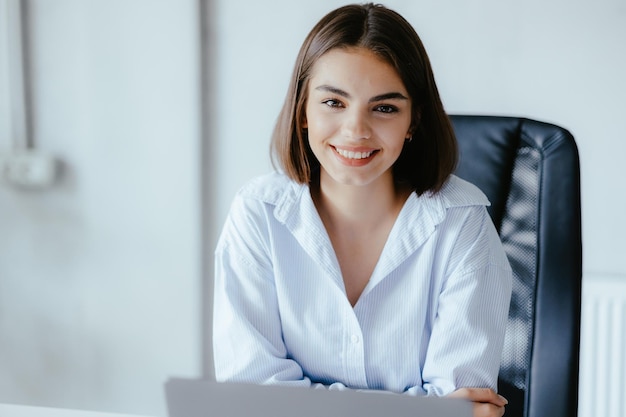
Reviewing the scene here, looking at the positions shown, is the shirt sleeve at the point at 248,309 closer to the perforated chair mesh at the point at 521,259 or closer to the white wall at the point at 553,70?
the perforated chair mesh at the point at 521,259

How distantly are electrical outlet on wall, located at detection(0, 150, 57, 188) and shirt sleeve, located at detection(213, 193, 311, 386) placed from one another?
1032 mm

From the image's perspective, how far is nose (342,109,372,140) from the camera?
1.10m

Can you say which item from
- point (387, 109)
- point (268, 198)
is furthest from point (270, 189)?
point (387, 109)

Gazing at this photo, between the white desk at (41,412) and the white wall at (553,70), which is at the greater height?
the white wall at (553,70)

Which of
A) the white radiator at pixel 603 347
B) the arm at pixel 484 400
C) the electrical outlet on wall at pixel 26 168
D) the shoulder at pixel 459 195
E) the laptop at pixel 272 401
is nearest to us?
the laptop at pixel 272 401

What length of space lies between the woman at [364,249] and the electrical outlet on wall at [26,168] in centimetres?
103

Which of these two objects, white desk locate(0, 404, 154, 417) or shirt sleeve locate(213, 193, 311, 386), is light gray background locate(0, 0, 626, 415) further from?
white desk locate(0, 404, 154, 417)

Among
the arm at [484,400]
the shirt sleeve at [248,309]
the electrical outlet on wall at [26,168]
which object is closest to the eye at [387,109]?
the shirt sleeve at [248,309]

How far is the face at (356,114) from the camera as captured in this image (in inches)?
43.3

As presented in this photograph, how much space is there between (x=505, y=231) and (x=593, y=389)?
858mm

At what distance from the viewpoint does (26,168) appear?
207cm

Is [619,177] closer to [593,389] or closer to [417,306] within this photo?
[593,389]

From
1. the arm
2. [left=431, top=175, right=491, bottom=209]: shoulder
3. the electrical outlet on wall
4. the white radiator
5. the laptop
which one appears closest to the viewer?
the laptop

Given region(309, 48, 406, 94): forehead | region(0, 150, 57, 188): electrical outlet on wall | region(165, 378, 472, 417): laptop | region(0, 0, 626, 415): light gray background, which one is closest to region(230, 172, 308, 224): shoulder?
region(309, 48, 406, 94): forehead
